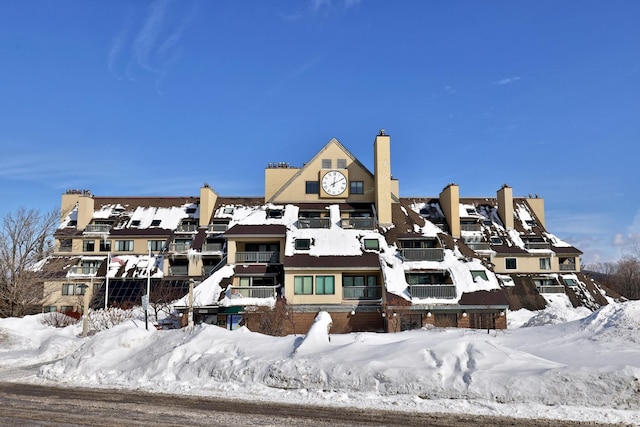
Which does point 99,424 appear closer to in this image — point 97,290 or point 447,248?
point 447,248

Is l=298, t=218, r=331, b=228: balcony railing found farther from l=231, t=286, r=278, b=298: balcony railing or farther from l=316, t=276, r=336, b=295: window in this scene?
l=231, t=286, r=278, b=298: balcony railing

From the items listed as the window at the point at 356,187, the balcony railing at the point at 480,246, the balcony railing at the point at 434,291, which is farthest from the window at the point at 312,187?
the balcony railing at the point at 434,291

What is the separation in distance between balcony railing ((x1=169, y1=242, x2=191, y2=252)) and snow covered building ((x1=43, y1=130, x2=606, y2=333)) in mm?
128

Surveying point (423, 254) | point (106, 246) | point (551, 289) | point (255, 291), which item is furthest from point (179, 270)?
point (551, 289)

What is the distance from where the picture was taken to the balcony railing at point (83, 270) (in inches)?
1869

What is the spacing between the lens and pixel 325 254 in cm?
3847

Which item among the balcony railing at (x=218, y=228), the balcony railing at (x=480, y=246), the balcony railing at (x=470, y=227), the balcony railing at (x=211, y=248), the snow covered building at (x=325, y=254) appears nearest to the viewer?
the snow covered building at (x=325, y=254)

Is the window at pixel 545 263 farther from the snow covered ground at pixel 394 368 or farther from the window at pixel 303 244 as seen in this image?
the snow covered ground at pixel 394 368

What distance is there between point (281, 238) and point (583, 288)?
28.3m

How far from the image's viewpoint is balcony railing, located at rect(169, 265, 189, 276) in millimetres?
46812

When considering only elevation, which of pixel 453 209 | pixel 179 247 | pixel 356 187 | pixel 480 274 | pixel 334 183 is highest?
pixel 334 183

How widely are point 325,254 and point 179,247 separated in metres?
16.2

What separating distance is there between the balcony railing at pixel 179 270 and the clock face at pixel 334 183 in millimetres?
14881

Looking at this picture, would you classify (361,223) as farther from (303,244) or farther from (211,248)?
(211,248)
